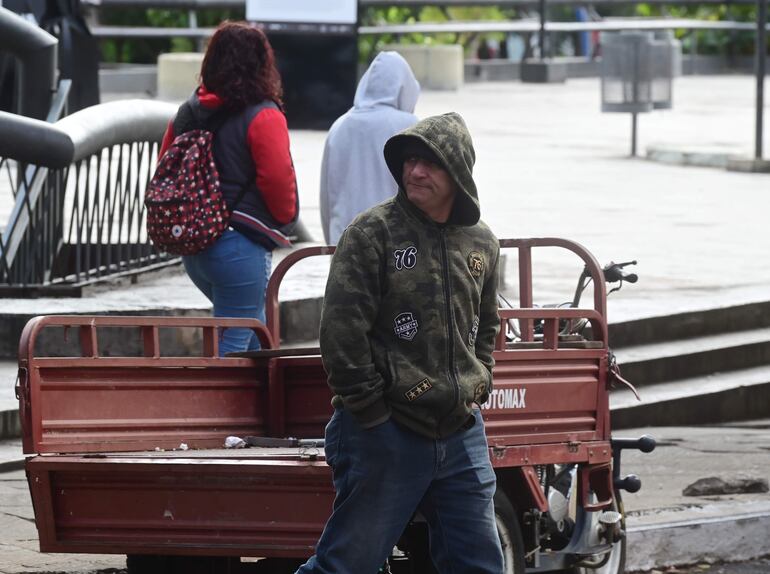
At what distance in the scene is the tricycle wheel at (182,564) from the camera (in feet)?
18.6

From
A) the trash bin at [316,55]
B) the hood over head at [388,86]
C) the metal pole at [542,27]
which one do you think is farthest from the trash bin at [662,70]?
the hood over head at [388,86]

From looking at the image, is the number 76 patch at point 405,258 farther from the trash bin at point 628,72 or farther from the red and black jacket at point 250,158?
the trash bin at point 628,72

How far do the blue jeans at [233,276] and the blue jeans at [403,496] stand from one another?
2547 millimetres

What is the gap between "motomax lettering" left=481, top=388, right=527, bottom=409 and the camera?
5.53 meters

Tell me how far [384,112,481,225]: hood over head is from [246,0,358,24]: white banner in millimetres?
17324

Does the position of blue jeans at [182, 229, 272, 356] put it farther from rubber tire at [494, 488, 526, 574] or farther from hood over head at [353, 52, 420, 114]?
rubber tire at [494, 488, 526, 574]

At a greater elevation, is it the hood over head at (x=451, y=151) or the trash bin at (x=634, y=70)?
the hood over head at (x=451, y=151)

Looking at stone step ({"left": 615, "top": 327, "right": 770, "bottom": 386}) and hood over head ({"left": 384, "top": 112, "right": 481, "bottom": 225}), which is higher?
hood over head ({"left": 384, "top": 112, "right": 481, "bottom": 225})

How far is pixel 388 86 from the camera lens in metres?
7.81

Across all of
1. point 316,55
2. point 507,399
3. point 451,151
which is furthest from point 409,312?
point 316,55

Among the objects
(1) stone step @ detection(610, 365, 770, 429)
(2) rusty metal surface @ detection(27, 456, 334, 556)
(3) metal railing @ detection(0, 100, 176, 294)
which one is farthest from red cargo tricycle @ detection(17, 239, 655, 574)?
(3) metal railing @ detection(0, 100, 176, 294)

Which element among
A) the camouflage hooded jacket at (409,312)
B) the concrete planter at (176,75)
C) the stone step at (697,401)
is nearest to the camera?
the camouflage hooded jacket at (409,312)

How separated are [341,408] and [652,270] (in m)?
7.91

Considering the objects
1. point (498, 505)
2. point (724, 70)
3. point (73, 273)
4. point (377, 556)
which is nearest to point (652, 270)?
point (73, 273)
